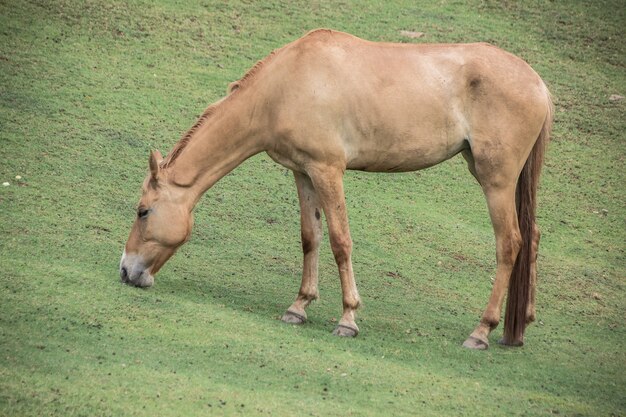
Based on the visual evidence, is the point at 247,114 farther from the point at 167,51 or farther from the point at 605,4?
the point at 605,4

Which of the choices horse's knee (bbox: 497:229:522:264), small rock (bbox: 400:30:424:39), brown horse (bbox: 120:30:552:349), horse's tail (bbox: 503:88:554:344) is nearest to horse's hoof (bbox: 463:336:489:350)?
brown horse (bbox: 120:30:552:349)

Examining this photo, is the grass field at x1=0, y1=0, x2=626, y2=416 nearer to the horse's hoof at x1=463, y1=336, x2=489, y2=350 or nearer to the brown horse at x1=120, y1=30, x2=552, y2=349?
the horse's hoof at x1=463, y1=336, x2=489, y2=350

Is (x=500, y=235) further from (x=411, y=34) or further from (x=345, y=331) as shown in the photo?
(x=411, y=34)

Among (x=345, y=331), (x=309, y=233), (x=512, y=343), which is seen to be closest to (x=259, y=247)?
(x=309, y=233)

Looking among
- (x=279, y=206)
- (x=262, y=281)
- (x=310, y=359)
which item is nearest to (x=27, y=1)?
(x=279, y=206)

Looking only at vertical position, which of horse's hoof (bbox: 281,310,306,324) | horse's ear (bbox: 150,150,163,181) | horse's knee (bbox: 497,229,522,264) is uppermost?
horse's ear (bbox: 150,150,163,181)

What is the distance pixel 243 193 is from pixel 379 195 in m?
1.69

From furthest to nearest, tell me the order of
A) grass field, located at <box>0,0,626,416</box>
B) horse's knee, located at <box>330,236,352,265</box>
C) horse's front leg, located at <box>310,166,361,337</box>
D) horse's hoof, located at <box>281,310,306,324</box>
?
horse's hoof, located at <box>281,310,306,324</box>
horse's knee, located at <box>330,236,352,265</box>
horse's front leg, located at <box>310,166,361,337</box>
grass field, located at <box>0,0,626,416</box>

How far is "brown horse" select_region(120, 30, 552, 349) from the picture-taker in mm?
8297

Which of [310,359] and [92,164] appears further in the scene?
[92,164]

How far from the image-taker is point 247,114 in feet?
27.6

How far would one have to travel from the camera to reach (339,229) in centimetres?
830

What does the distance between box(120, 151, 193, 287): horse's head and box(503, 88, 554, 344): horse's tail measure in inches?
114

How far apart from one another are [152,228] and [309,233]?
1.35 meters
